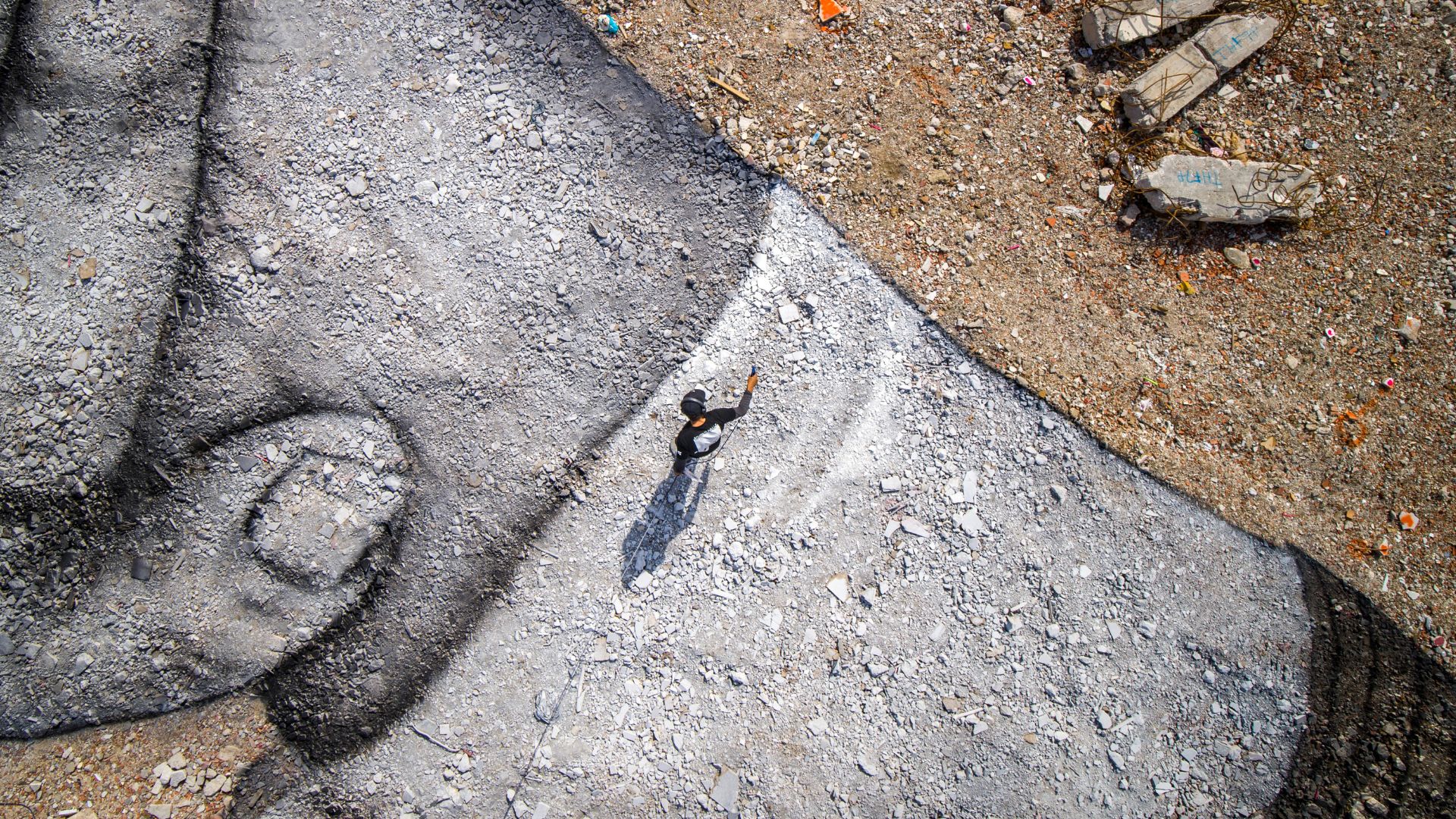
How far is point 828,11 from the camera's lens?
4.66m

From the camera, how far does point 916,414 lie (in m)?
4.48

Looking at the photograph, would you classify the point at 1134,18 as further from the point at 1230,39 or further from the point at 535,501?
the point at 535,501

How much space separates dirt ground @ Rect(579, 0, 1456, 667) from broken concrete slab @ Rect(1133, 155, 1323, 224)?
15 cm

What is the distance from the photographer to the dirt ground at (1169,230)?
4.51 metres

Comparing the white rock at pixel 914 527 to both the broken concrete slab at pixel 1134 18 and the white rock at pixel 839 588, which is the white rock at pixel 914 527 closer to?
the white rock at pixel 839 588

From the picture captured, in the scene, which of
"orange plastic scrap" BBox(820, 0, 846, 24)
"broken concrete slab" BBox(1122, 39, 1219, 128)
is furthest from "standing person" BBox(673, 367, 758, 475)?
"broken concrete slab" BBox(1122, 39, 1219, 128)

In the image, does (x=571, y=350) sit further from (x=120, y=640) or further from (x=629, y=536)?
(x=120, y=640)

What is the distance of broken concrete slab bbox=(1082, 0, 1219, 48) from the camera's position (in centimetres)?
467

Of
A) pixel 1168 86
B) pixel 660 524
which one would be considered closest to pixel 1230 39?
pixel 1168 86

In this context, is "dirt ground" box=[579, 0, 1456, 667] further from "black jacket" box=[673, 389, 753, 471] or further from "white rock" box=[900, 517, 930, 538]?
"black jacket" box=[673, 389, 753, 471]

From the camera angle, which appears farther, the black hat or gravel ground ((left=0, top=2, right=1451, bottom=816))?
gravel ground ((left=0, top=2, right=1451, bottom=816))

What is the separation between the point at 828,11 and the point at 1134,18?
223 cm

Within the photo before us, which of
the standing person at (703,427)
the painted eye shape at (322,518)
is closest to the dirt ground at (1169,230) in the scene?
the standing person at (703,427)

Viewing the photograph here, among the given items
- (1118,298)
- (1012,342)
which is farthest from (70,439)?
(1118,298)
